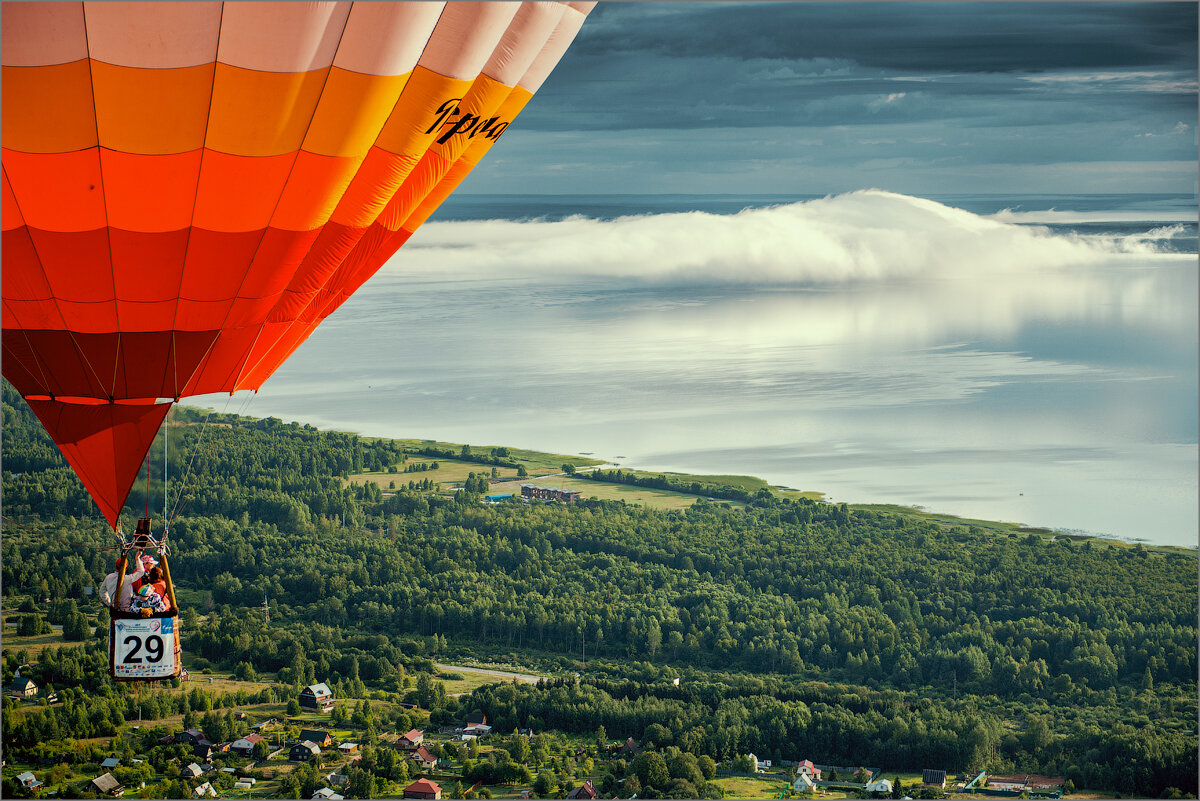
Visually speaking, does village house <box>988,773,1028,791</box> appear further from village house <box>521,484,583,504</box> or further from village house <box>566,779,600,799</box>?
village house <box>521,484,583,504</box>

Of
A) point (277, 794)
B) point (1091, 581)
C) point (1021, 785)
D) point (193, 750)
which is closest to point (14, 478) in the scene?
point (193, 750)

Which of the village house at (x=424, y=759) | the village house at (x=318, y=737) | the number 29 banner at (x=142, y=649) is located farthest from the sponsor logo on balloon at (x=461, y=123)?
the village house at (x=318, y=737)

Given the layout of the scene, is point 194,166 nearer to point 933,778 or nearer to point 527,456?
point 933,778

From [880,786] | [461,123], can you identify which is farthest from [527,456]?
[461,123]

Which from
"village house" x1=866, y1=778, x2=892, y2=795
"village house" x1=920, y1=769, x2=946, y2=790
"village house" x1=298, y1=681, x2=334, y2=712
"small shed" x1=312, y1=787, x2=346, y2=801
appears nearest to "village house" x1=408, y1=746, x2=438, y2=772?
"small shed" x1=312, y1=787, x2=346, y2=801

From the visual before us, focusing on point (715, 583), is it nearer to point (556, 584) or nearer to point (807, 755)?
point (556, 584)
